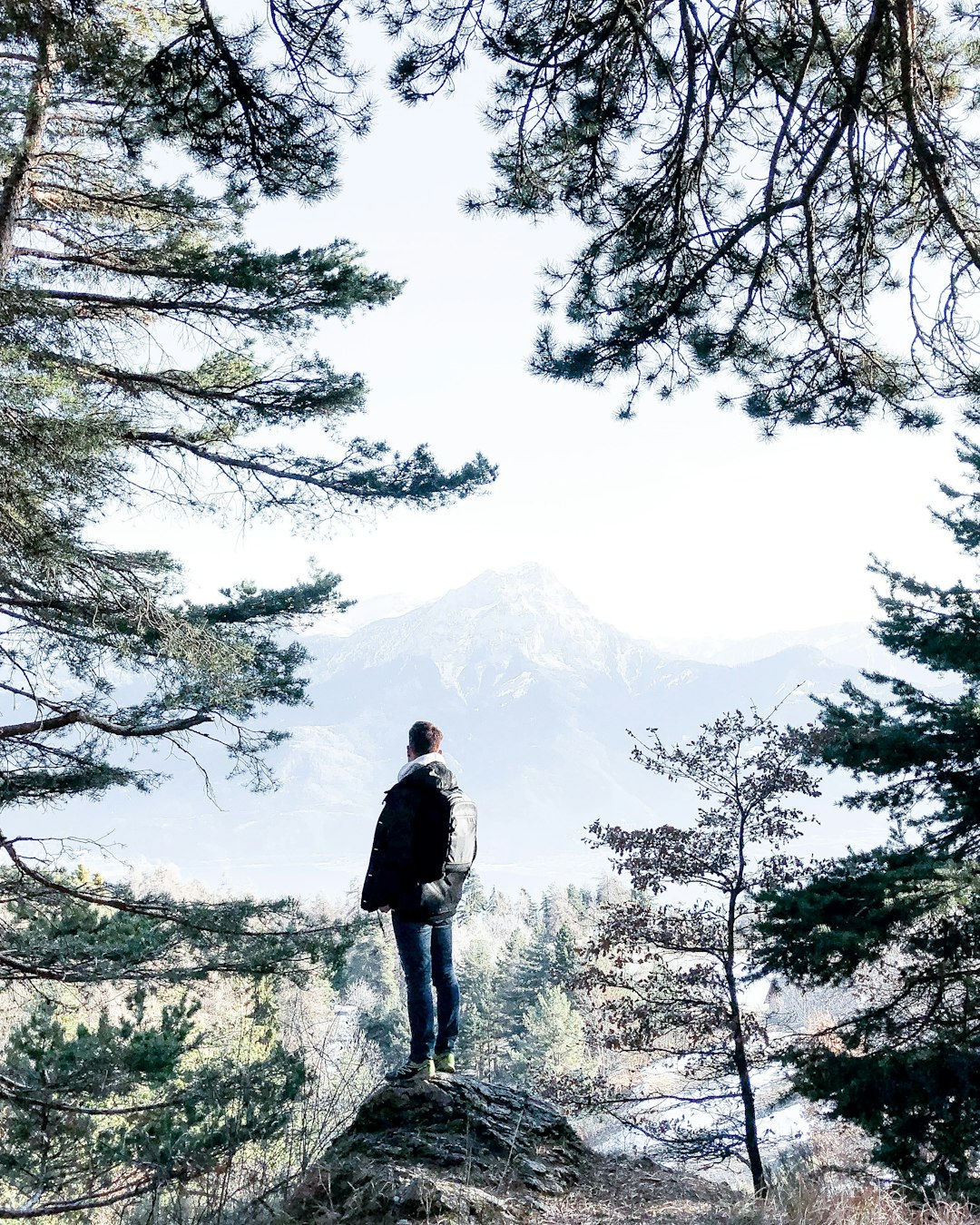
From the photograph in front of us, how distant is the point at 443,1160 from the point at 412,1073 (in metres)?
0.68

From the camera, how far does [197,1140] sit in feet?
28.4

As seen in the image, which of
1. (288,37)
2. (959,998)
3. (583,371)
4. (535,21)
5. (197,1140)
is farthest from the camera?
(197,1140)

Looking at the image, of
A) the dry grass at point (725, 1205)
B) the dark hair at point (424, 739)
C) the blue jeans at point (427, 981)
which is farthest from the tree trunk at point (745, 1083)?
the dark hair at point (424, 739)

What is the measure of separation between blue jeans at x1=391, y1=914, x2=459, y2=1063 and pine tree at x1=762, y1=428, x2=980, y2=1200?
2555mm

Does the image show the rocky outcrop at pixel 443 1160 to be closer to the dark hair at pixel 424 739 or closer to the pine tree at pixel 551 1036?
the dark hair at pixel 424 739

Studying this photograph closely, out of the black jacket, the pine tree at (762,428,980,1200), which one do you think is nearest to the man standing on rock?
the black jacket

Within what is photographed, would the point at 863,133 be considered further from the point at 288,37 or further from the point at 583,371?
the point at 288,37

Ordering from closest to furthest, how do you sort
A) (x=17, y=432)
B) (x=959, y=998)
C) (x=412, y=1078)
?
1. (x=412, y=1078)
2. (x=17, y=432)
3. (x=959, y=998)

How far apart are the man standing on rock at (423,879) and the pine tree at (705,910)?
2183mm

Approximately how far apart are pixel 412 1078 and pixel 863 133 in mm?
5186

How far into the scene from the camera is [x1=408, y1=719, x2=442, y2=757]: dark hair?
4.75 meters

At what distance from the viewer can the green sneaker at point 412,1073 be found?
443cm

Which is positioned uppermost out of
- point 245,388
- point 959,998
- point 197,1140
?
point 245,388

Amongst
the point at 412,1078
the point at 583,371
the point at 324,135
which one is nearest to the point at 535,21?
the point at 324,135
